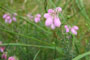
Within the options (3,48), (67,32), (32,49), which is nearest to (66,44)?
(67,32)

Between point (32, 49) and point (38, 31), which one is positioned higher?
point (38, 31)

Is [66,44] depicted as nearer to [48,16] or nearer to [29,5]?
[48,16]

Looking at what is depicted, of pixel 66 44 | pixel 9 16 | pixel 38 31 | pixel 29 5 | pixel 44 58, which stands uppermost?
pixel 29 5

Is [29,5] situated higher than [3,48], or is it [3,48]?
[29,5]

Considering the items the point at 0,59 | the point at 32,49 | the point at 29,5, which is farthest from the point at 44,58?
the point at 29,5

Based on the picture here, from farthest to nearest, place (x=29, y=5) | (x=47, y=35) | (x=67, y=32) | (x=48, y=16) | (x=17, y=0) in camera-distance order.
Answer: (x=17, y=0), (x=29, y=5), (x=47, y=35), (x=67, y=32), (x=48, y=16)

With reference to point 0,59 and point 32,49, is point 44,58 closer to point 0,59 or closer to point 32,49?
point 32,49

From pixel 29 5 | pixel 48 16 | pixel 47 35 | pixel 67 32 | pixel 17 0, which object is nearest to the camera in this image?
pixel 48 16

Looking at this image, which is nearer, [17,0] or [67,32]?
[67,32]

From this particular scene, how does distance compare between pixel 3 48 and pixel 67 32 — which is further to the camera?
pixel 3 48
